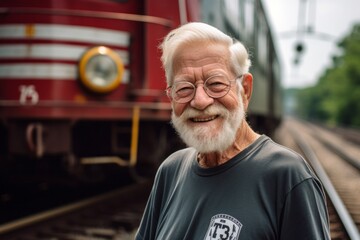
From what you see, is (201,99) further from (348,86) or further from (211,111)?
(348,86)

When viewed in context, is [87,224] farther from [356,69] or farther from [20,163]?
[356,69]

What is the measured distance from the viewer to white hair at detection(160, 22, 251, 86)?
62.9 inches

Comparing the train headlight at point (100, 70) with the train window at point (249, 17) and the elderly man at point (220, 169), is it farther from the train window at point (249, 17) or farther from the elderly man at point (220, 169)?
the train window at point (249, 17)

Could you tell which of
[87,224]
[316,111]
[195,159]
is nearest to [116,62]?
[87,224]

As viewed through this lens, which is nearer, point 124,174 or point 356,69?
point 124,174

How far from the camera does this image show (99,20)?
198 inches

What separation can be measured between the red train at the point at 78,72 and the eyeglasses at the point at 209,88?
3095 mm

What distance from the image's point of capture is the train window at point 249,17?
796 centimetres

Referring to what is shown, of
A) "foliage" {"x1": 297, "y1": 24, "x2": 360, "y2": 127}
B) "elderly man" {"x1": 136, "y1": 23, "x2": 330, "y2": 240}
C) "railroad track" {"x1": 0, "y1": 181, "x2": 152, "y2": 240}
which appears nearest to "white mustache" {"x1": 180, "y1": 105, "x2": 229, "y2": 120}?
"elderly man" {"x1": 136, "y1": 23, "x2": 330, "y2": 240}

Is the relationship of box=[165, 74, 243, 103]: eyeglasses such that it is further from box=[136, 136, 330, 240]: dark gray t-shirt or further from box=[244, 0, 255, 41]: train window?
box=[244, 0, 255, 41]: train window

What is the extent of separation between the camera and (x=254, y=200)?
1.43 metres

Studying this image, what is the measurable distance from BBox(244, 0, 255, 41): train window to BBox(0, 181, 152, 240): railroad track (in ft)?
11.7

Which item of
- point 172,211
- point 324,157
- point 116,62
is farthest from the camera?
point 324,157

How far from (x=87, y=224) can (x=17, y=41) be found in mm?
1904
